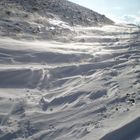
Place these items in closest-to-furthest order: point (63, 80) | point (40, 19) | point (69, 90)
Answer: point (69, 90) → point (63, 80) → point (40, 19)

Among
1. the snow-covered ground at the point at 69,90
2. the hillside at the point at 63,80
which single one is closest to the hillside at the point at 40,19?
the hillside at the point at 63,80

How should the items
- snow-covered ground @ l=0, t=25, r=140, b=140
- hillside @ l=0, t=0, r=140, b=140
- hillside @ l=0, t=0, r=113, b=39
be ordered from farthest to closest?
hillside @ l=0, t=0, r=113, b=39 < hillside @ l=0, t=0, r=140, b=140 < snow-covered ground @ l=0, t=25, r=140, b=140

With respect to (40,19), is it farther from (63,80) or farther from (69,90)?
(69,90)

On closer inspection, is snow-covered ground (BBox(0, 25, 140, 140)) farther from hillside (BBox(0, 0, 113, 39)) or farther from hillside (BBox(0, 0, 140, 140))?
hillside (BBox(0, 0, 113, 39))

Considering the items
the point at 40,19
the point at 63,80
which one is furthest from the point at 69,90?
the point at 40,19

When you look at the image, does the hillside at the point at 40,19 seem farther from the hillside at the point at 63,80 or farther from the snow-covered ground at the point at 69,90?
the snow-covered ground at the point at 69,90

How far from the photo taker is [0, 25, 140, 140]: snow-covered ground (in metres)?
5.61

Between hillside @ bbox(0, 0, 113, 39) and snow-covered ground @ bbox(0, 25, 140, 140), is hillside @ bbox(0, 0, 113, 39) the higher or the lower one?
the higher one

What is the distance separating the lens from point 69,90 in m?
7.76

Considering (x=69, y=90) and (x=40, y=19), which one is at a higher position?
(x=40, y=19)

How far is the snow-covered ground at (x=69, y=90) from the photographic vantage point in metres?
5.61

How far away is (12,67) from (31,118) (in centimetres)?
288

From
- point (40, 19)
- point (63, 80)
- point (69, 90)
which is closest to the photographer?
point (69, 90)

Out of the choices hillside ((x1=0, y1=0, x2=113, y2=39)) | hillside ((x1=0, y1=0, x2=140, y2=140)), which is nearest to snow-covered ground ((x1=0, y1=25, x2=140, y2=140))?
hillside ((x1=0, y1=0, x2=140, y2=140))
